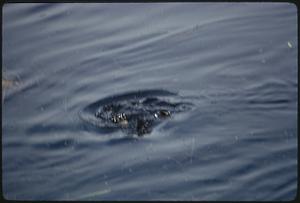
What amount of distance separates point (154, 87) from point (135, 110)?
0.59 m

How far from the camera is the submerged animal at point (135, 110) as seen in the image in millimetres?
4625

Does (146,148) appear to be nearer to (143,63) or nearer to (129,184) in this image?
(129,184)

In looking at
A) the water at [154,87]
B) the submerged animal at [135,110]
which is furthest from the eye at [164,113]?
the water at [154,87]

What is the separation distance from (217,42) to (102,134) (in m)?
2.49

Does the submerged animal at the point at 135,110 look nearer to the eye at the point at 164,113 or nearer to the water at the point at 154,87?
the eye at the point at 164,113

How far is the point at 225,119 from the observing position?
4.62 meters

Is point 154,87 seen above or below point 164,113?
above

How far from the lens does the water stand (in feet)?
12.8

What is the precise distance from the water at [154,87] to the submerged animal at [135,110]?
11 cm

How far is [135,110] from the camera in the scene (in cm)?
485

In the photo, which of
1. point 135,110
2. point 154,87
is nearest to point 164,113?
point 135,110

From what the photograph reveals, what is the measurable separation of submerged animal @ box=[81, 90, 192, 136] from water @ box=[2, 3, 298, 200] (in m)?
0.11

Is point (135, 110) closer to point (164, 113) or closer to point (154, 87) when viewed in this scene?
point (164, 113)

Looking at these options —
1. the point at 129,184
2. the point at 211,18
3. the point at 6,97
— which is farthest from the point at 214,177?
the point at 211,18
